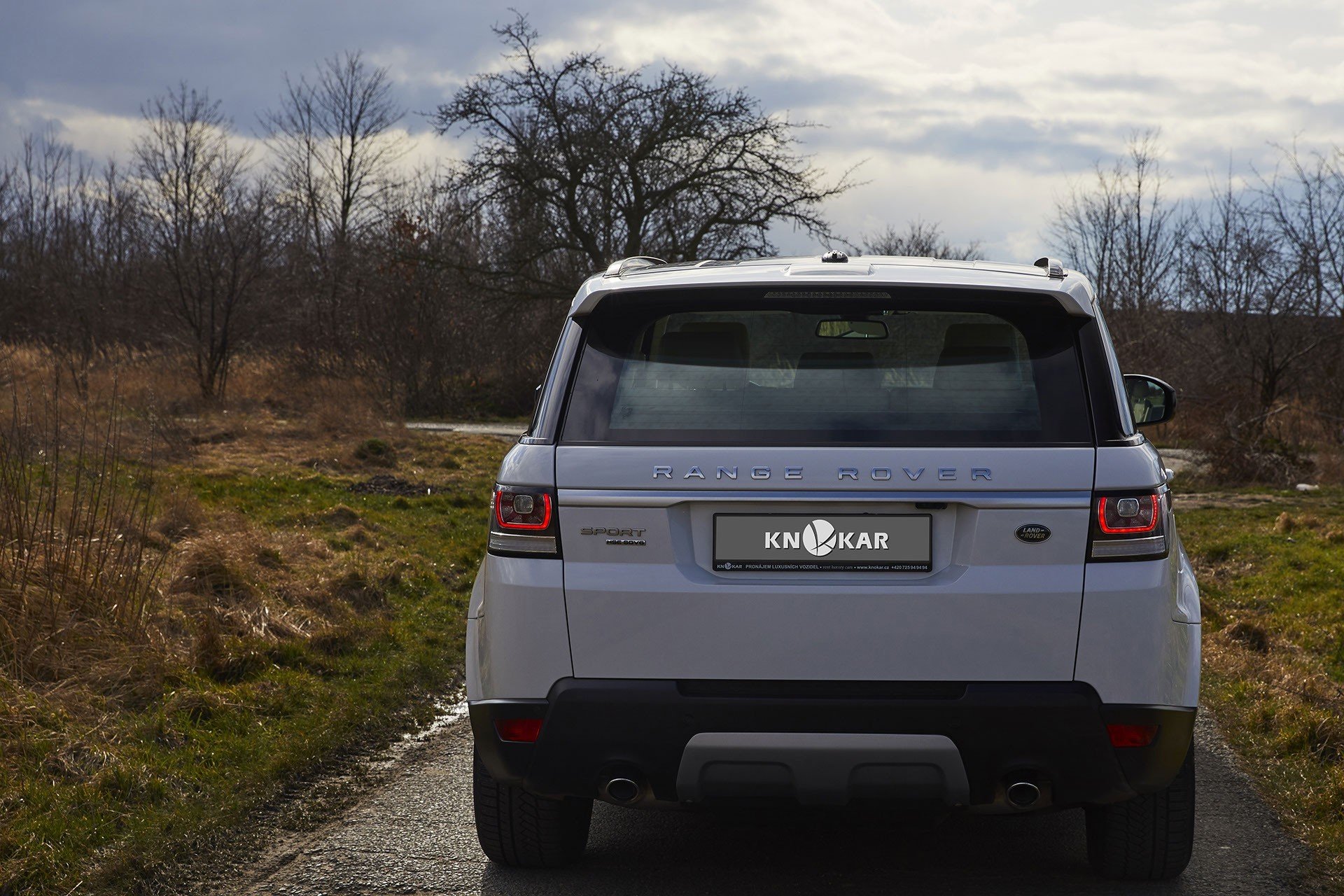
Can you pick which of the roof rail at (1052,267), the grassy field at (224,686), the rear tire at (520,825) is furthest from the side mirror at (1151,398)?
the grassy field at (224,686)

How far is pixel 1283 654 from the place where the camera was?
7.29 meters

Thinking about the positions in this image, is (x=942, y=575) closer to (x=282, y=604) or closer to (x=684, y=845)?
(x=684, y=845)

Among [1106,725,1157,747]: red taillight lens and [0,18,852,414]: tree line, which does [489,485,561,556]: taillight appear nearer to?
[1106,725,1157,747]: red taillight lens

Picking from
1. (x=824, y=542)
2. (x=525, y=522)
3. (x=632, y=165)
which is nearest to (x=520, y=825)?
(x=525, y=522)

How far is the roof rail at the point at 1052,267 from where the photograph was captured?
144 inches

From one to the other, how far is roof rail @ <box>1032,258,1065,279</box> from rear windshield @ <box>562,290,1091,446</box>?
0.28 m

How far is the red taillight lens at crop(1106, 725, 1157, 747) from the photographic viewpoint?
323cm

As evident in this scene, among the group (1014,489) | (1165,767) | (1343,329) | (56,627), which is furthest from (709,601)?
(1343,329)

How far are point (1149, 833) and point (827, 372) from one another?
5.60ft

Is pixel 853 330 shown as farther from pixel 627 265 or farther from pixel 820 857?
pixel 820 857

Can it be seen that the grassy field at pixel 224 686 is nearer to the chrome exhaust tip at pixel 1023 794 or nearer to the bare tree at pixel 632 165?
the chrome exhaust tip at pixel 1023 794

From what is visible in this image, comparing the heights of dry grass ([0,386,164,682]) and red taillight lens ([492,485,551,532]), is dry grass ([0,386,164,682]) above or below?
below

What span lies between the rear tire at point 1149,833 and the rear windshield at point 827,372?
1.21 meters

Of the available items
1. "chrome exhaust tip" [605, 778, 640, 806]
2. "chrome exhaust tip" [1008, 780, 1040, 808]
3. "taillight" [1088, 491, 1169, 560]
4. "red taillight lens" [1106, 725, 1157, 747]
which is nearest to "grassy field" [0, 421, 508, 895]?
"chrome exhaust tip" [605, 778, 640, 806]
